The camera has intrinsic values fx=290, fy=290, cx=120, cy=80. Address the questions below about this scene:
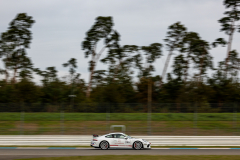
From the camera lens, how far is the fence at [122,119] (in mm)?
21531

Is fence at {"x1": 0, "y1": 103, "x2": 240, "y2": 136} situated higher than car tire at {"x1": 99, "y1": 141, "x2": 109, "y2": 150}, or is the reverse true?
fence at {"x1": 0, "y1": 103, "x2": 240, "y2": 136}

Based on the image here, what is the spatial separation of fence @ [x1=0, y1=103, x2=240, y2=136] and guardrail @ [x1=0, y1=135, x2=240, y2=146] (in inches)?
66.6

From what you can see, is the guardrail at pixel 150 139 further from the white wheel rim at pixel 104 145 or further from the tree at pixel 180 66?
the tree at pixel 180 66

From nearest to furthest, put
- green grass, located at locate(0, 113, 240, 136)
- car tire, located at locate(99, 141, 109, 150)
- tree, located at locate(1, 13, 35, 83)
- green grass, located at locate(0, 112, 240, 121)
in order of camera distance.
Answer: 1. car tire, located at locate(99, 141, 109, 150)
2. green grass, located at locate(0, 113, 240, 136)
3. green grass, located at locate(0, 112, 240, 121)
4. tree, located at locate(1, 13, 35, 83)

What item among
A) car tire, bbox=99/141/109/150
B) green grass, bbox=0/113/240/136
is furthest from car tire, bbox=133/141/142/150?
green grass, bbox=0/113/240/136

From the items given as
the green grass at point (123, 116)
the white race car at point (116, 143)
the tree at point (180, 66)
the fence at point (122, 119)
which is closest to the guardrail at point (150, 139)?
the fence at point (122, 119)

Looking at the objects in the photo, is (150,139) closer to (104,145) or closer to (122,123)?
(122,123)

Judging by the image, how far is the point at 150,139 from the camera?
766 inches

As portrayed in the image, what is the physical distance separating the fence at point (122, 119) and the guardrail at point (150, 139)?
1692 mm

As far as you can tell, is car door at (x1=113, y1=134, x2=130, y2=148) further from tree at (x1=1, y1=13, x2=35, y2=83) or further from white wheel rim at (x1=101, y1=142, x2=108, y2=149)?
tree at (x1=1, y1=13, x2=35, y2=83)

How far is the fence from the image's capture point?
2153cm

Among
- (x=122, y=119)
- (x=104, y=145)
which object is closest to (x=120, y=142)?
(x=104, y=145)

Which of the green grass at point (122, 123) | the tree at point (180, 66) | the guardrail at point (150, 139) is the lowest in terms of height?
the guardrail at point (150, 139)

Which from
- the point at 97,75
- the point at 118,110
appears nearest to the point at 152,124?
the point at 118,110
